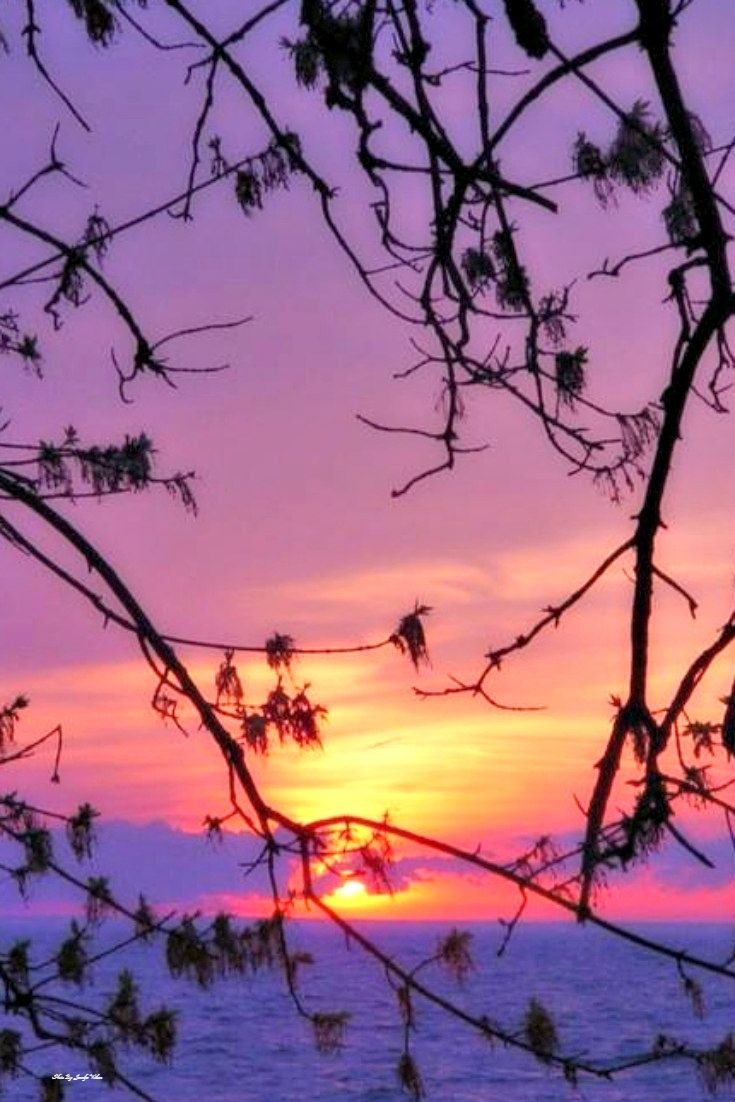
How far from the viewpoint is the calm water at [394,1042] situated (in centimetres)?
3844

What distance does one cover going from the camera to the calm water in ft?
126

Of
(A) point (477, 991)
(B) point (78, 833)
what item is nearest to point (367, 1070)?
(A) point (477, 991)

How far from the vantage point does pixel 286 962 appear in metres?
2.79

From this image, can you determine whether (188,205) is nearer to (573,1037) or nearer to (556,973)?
(573,1037)

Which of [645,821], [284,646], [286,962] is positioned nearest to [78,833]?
[284,646]

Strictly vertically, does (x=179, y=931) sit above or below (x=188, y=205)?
below

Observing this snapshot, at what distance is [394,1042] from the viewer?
48719mm

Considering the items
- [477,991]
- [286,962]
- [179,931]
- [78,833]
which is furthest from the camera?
[477,991]

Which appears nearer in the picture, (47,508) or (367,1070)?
(47,508)

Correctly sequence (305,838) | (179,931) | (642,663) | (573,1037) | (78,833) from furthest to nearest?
1. (573,1037)
2. (78,833)
3. (179,931)
4. (305,838)
5. (642,663)

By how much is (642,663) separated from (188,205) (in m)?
0.95

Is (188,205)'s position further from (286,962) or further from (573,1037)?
(573,1037)

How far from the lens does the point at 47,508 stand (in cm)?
250

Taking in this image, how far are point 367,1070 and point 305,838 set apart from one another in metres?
41.5
